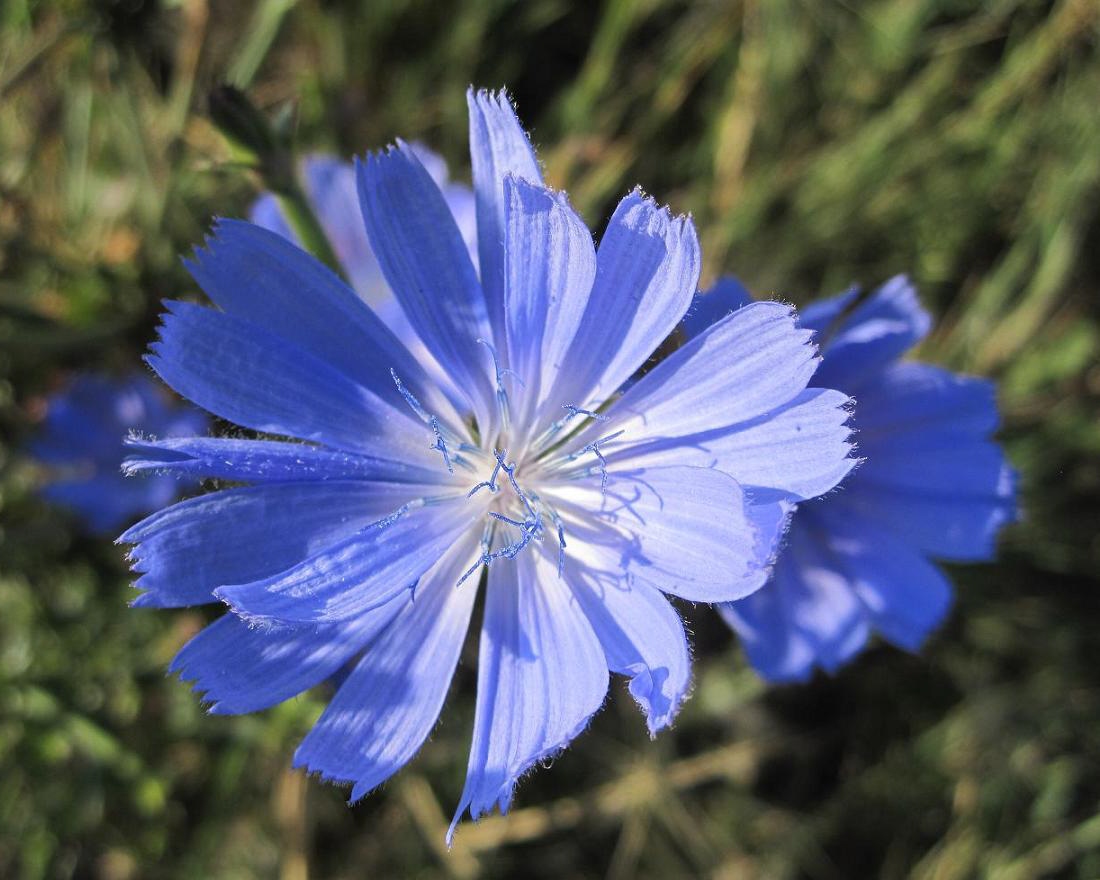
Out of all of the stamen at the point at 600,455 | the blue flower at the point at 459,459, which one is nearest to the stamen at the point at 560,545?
the blue flower at the point at 459,459

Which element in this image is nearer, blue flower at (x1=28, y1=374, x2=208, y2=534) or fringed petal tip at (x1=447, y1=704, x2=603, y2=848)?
fringed petal tip at (x1=447, y1=704, x2=603, y2=848)

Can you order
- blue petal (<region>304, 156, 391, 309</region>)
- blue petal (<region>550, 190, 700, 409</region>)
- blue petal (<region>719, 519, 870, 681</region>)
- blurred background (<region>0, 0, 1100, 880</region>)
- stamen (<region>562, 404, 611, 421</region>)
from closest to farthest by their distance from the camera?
blue petal (<region>550, 190, 700, 409</region>), stamen (<region>562, 404, 611, 421</region>), blue petal (<region>719, 519, 870, 681</region>), blue petal (<region>304, 156, 391, 309</region>), blurred background (<region>0, 0, 1100, 880</region>)

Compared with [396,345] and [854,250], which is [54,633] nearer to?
[396,345]

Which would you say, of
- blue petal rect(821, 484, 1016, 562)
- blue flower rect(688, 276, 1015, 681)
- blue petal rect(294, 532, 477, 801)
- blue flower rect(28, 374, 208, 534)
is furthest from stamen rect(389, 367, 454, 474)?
blue flower rect(28, 374, 208, 534)

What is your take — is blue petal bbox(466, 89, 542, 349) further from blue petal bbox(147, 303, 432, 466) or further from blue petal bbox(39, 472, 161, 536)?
blue petal bbox(39, 472, 161, 536)

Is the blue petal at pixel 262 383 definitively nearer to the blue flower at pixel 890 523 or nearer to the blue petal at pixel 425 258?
the blue petal at pixel 425 258

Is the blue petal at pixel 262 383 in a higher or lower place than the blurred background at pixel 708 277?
higher

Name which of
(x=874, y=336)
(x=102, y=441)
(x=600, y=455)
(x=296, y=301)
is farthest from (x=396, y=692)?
(x=102, y=441)
